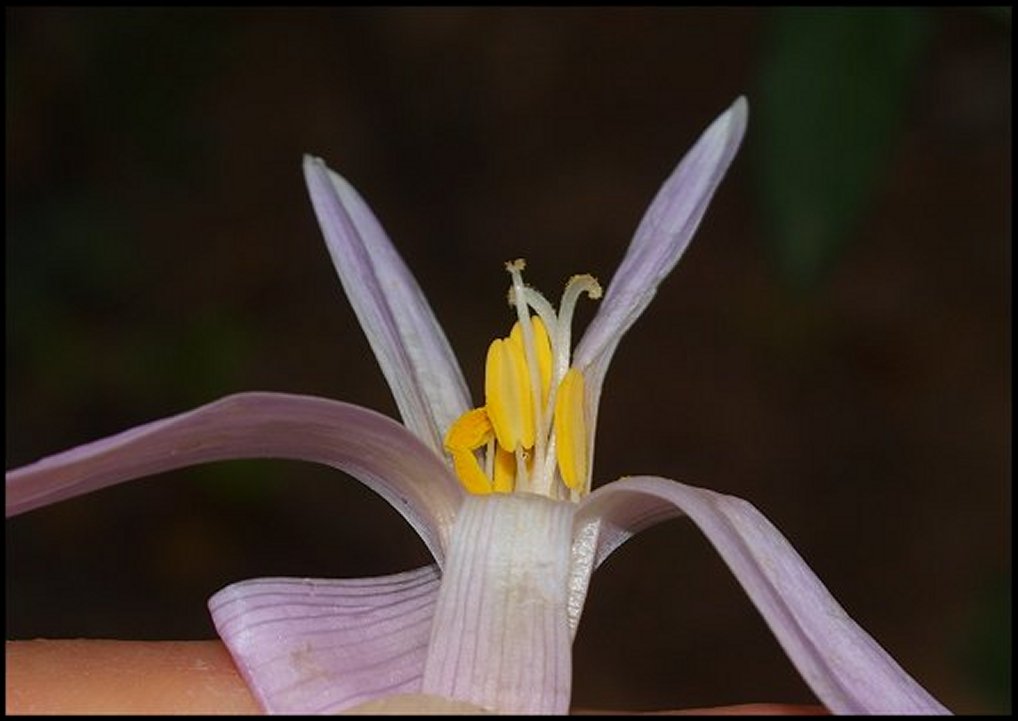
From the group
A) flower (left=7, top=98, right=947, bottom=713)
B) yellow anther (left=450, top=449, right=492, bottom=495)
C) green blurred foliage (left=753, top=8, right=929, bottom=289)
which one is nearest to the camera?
flower (left=7, top=98, right=947, bottom=713)

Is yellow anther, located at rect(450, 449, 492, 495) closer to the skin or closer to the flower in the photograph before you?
the flower

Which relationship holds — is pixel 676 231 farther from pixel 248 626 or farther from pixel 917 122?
pixel 917 122

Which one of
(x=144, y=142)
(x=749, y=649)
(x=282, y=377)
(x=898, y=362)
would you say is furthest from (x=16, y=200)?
(x=898, y=362)

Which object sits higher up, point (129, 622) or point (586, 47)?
point (586, 47)

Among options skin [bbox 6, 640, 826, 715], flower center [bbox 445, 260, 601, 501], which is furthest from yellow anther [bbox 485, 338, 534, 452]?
skin [bbox 6, 640, 826, 715]

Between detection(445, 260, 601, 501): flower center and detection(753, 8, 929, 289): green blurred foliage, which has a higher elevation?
detection(753, 8, 929, 289): green blurred foliage

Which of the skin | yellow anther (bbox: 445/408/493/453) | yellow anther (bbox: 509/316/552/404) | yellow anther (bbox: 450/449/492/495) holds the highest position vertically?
yellow anther (bbox: 509/316/552/404)
